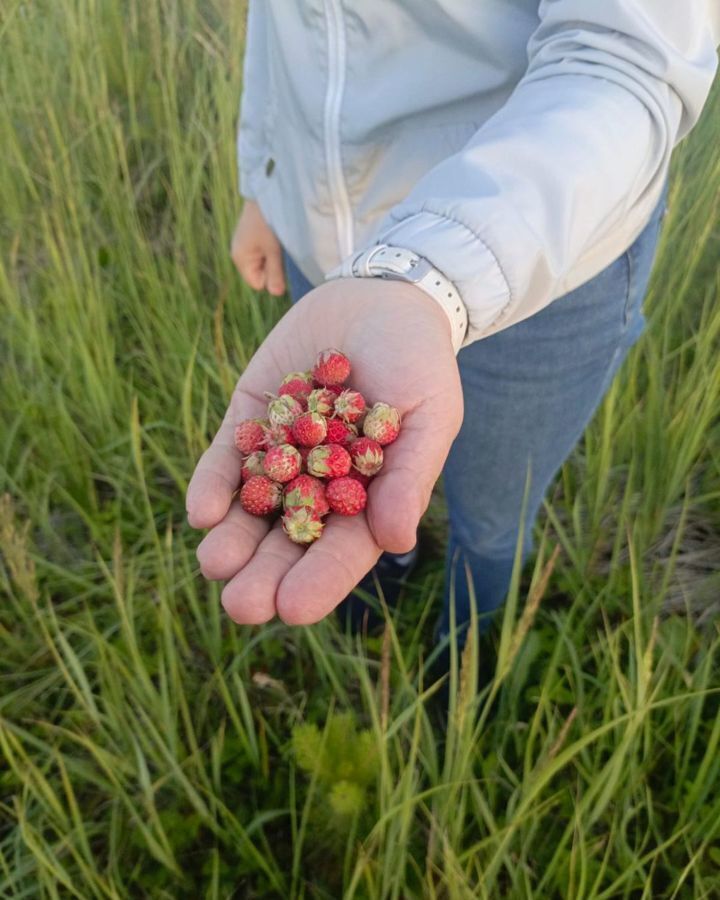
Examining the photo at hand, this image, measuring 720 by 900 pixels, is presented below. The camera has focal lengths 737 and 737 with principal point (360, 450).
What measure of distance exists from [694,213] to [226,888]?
1.60m

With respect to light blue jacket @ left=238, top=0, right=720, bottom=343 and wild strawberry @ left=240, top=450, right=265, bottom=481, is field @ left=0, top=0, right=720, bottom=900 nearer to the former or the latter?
wild strawberry @ left=240, top=450, right=265, bottom=481

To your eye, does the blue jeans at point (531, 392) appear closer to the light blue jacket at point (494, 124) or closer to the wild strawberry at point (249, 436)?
the light blue jacket at point (494, 124)

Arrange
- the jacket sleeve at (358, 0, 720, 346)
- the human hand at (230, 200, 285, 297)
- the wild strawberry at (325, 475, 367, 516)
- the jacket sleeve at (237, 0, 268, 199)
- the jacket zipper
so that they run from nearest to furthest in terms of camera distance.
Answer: the jacket sleeve at (358, 0, 720, 346), the wild strawberry at (325, 475, 367, 516), the jacket zipper, the jacket sleeve at (237, 0, 268, 199), the human hand at (230, 200, 285, 297)

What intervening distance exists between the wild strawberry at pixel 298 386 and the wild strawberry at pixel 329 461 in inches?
2.8

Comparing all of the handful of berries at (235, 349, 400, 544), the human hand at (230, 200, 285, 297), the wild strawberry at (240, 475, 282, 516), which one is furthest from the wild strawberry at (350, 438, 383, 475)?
the human hand at (230, 200, 285, 297)

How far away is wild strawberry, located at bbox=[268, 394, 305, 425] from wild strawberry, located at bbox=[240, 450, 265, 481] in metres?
0.05

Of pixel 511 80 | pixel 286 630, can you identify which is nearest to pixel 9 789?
pixel 286 630

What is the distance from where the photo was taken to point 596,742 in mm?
1206

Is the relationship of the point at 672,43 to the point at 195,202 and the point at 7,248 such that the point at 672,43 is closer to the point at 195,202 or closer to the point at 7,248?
the point at 195,202

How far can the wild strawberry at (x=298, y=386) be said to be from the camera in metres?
0.94

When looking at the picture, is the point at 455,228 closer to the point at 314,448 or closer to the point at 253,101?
the point at 314,448

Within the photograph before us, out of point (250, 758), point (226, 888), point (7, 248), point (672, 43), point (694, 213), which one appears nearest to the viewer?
point (672, 43)

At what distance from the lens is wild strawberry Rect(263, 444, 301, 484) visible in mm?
916

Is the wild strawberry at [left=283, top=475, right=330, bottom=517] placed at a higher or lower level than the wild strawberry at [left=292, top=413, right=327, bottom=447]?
lower
